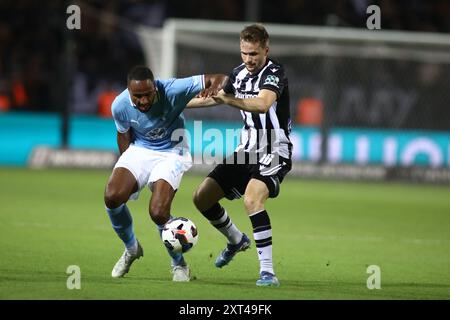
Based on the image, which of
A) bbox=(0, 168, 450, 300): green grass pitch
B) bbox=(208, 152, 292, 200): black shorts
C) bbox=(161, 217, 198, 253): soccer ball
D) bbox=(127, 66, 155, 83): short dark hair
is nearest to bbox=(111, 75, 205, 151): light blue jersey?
bbox=(127, 66, 155, 83): short dark hair

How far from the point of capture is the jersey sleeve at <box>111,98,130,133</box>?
8.44 m

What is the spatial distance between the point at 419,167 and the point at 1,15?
10.9 m

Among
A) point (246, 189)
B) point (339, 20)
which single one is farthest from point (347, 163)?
point (246, 189)

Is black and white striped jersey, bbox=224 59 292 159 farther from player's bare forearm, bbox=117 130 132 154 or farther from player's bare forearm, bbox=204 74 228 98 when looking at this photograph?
player's bare forearm, bbox=117 130 132 154

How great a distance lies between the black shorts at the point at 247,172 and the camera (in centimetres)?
832

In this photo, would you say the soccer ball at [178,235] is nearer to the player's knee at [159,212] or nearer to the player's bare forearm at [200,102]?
the player's knee at [159,212]

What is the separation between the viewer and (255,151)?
27.9ft

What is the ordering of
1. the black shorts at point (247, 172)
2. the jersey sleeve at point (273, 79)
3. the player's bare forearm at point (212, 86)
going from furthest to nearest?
the player's bare forearm at point (212, 86) < the black shorts at point (247, 172) < the jersey sleeve at point (273, 79)

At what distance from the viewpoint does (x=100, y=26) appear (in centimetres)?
2320

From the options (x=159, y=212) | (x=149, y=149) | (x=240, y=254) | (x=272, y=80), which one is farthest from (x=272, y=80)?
(x=240, y=254)

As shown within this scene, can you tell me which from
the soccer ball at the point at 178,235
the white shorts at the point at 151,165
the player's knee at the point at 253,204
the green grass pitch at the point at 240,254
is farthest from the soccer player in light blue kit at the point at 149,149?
the player's knee at the point at 253,204

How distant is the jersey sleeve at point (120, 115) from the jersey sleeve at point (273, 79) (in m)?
1.28

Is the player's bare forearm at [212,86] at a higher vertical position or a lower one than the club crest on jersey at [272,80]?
lower

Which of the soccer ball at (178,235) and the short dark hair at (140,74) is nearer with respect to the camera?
the soccer ball at (178,235)
